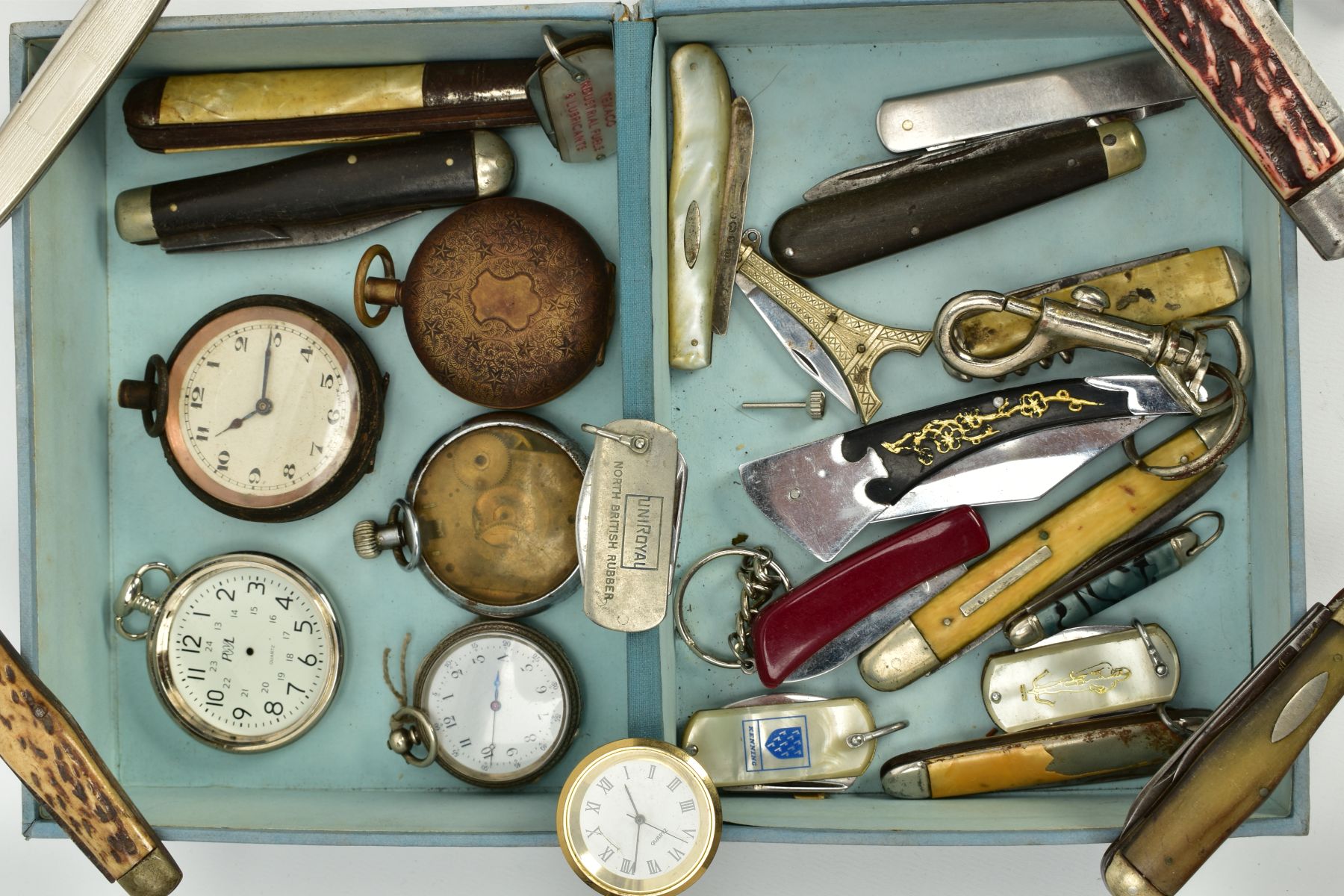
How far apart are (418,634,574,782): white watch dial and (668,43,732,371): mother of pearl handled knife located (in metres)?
0.47

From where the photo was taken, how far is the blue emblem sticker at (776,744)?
4.75 ft

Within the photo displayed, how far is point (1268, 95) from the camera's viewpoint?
4.03ft

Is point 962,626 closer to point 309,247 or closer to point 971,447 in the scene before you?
point 971,447

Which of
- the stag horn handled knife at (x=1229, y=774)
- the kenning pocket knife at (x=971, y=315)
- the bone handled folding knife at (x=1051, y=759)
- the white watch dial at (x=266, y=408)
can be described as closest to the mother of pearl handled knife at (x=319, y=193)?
the white watch dial at (x=266, y=408)

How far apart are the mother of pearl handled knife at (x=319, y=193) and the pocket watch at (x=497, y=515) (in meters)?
0.32

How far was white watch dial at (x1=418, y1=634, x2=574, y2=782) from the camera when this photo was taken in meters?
1.48

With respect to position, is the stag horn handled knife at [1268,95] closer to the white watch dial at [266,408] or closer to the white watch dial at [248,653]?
the white watch dial at [266,408]

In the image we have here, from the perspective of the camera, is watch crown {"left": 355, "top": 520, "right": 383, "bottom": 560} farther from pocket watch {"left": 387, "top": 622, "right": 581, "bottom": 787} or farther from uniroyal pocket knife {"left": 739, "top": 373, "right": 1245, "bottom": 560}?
uniroyal pocket knife {"left": 739, "top": 373, "right": 1245, "bottom": 560}

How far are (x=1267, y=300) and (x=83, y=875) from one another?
6.22 ft

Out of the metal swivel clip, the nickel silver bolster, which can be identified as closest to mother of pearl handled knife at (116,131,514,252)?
the nickel silver bolster

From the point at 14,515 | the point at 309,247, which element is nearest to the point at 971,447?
the point at 309,247

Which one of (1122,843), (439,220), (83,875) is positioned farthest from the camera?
(83,875)

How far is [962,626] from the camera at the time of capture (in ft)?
4.77

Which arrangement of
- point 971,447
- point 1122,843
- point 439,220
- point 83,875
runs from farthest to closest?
point 83,875 → point 439,220 → point 971,447 → point 1122,843
